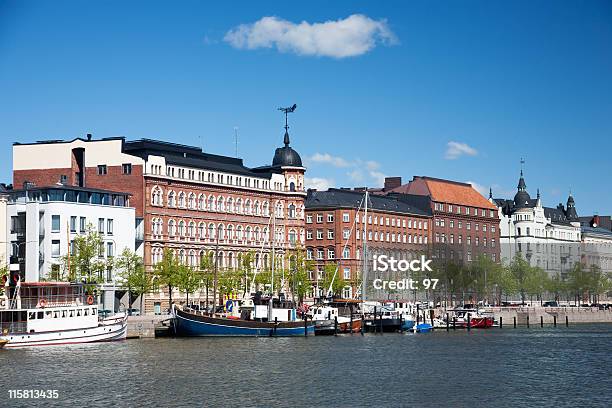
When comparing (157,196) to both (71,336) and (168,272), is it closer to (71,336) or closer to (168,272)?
(168,272)

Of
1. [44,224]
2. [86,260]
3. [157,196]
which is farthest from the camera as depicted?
[157,196]

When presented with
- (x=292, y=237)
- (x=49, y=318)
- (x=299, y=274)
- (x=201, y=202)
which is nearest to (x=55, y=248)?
(x=201, y=202)

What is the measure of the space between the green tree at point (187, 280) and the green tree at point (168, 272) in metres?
0.51

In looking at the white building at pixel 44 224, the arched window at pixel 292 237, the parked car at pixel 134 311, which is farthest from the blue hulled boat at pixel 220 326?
the arched window at pixel 292 237

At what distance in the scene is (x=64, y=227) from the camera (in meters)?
141

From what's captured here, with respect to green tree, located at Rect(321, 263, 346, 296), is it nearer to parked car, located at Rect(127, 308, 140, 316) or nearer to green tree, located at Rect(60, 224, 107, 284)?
parked car, located at Rect(127, 308, 140, 316)

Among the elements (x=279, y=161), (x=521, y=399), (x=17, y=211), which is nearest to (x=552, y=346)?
(x=521, y=399)

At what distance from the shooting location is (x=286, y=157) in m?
185

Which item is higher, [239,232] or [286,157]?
[286,157]

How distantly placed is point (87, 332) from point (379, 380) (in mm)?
39761

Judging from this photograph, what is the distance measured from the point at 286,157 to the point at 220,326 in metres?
60.8

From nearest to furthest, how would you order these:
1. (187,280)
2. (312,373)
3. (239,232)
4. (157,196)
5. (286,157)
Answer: (312,373) < (187,280) < (157,196) < (239,232) < (286,157)

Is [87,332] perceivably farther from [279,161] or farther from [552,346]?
[279,161]

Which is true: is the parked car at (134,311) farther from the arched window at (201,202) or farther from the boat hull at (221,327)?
the boat hull at (221,327)
